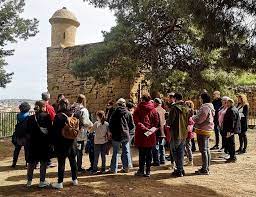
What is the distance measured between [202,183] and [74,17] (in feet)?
49.4

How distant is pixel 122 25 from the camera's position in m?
13.4

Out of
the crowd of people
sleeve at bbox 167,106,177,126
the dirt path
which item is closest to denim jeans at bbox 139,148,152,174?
the crowd of people

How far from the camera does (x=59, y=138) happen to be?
6691 millimetres

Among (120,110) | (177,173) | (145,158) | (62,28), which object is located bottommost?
(177,173)

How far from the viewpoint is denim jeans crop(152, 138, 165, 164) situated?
28.5 feet

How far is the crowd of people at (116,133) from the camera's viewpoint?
6.78 m

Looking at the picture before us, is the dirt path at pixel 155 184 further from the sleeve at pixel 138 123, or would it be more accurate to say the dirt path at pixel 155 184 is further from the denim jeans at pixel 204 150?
the sleeve at pixel 138 123

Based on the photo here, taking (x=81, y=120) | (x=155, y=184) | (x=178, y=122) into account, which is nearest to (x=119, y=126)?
(x=81, y=120)

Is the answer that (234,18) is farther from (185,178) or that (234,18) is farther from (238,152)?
(238,152)

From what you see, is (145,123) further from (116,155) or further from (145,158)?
(116,155)

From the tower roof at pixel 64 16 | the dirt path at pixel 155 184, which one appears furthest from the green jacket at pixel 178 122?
the tower roof at pixel 64 16

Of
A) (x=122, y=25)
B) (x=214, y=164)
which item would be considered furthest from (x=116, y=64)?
(x=214, y=164)

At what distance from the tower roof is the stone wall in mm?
1563

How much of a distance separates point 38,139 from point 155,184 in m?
2.33
